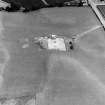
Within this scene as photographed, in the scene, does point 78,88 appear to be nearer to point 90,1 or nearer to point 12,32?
point 12,32

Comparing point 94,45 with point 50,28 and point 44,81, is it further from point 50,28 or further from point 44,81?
point 44,81

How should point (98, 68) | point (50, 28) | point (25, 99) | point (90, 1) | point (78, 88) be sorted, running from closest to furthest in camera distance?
1. point (25, 99)
2. point (78, 88)
3. point (98, 68)
4. point (50, 28)
5. point (90, 1)

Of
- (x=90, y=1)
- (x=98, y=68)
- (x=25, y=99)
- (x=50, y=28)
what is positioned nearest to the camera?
(x=25, y=99)

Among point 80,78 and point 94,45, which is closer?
point 80,78

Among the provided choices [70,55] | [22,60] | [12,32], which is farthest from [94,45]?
[12,32]

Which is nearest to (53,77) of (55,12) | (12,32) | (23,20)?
(12,32)

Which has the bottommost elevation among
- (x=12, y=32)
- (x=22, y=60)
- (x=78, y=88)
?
(x=78, y=88)

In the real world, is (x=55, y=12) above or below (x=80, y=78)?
above
